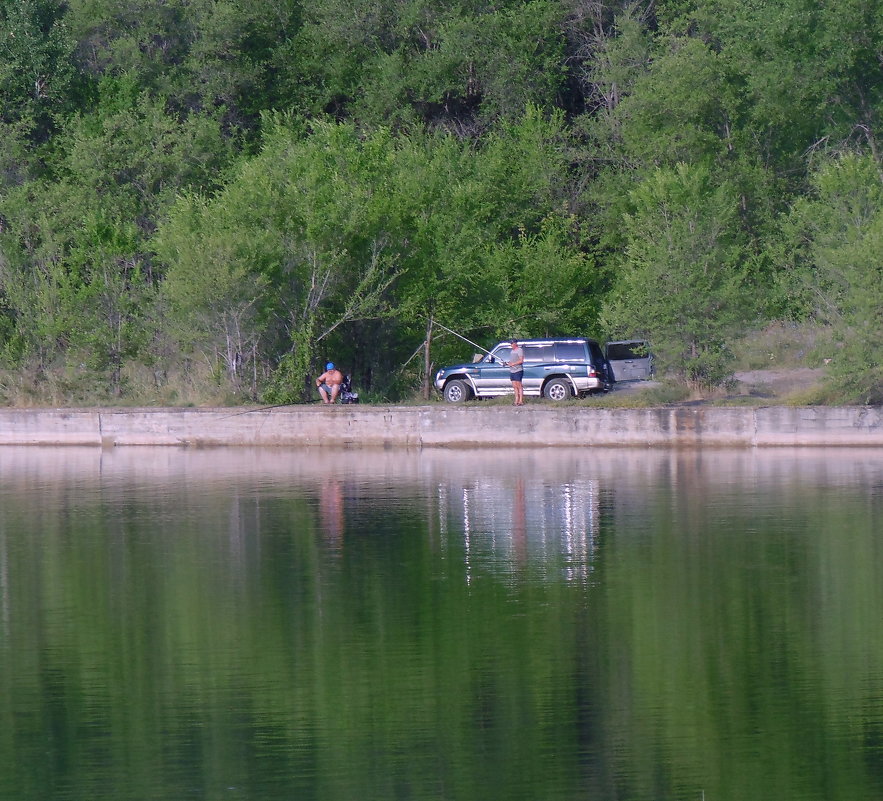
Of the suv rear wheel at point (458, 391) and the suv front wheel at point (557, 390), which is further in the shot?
the suv rear wheel at point (458, 391)

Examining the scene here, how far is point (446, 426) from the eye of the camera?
3431 centimetres

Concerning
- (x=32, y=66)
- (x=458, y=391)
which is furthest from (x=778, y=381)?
(x=32, y=66)

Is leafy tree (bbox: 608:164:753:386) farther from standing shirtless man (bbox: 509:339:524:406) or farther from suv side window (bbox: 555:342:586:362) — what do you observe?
standing shirtless man (bbox: 509:339:524:406)

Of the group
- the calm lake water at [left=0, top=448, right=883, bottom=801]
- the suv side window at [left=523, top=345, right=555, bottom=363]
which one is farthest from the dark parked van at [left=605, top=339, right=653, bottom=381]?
the calm lake water at [left=0, top=448, right=883, bottom=801]

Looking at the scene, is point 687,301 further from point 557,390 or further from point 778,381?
point 778,381

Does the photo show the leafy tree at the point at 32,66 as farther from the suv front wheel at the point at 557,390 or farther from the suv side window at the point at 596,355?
the suv side window at the point at 596,355

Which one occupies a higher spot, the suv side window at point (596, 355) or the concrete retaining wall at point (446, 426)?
the suv side window at point (596, 355)

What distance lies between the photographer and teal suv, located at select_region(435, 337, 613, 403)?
121ft

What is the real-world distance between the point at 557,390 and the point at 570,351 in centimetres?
103

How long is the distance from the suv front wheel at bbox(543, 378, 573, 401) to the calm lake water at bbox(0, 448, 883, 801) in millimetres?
11502

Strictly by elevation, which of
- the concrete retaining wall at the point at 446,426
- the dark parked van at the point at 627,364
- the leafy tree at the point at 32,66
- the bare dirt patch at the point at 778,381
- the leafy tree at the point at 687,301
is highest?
the leafy tree at the point at 32,66

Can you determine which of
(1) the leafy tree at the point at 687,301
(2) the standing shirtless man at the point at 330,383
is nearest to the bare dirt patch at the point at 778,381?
(1) the leafy tree at the point at 687,301

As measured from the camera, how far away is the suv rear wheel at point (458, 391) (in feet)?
124

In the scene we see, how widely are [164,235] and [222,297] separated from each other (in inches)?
140
